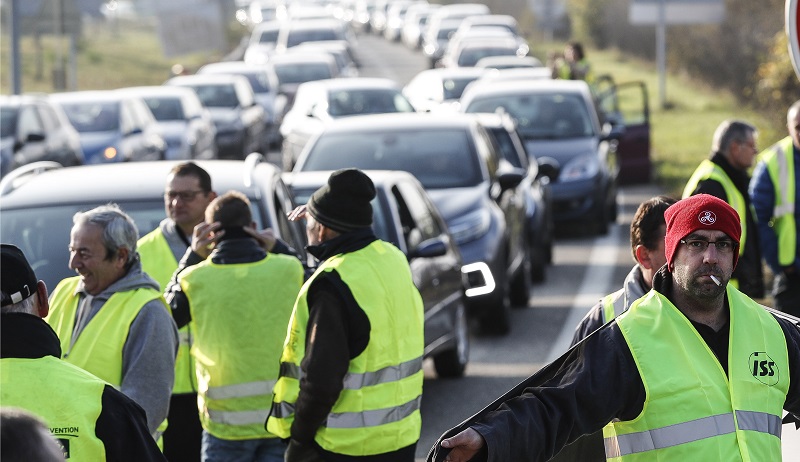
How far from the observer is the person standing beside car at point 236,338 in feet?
21.1

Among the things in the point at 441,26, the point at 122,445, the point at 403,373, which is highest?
the point at 122,445

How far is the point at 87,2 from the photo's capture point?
31.1 metres

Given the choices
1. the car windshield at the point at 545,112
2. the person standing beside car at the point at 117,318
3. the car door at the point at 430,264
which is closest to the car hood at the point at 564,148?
the car windshield at the point at 545,112

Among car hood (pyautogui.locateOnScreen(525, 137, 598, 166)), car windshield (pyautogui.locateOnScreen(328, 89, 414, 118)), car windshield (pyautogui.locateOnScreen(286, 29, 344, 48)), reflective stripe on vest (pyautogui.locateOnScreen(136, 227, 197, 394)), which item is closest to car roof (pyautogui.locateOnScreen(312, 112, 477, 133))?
car hood (pyautogui.locateOnScreen(525, 137, 598, 166))

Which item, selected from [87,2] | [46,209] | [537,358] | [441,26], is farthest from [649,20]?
[46,209]

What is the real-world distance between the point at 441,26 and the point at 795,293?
47628 mm

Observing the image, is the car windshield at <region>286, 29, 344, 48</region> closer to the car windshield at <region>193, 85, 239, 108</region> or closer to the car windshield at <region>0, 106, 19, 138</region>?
the car windshield at <region>193, 85, 239, 108</region>

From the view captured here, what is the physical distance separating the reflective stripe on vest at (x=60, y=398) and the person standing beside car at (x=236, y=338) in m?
2.07

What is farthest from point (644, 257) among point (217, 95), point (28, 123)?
point (217, 95)

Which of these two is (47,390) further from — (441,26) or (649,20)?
(441,26)

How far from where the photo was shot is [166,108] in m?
26.1

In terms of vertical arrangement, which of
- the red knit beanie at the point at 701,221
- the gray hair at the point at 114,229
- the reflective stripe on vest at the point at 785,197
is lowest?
the reflective stripe on vest at the point at 785,197

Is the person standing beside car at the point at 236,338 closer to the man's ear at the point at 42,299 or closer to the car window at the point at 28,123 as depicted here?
the man's ear at the point at 42,299

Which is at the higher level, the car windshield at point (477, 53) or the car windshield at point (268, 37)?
the car windshield at point (477, 53)
